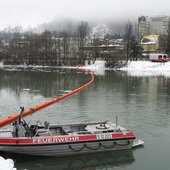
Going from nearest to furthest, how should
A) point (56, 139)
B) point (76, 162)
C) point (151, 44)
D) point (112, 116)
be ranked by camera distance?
point (56, 139), point (76, 162), point (112, 116), point (151, 44)

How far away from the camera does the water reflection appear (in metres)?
15.7

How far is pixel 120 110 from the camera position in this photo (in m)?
28.4

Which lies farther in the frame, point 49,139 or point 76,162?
point 76,162

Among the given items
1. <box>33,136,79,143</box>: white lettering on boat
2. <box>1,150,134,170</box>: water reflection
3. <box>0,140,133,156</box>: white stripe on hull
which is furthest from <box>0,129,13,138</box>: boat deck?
<box>33,136,79,143</box>: white lettering on boat

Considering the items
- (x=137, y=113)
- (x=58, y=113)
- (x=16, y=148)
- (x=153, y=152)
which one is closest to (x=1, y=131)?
(x=16, y=148)

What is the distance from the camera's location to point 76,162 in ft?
53.2

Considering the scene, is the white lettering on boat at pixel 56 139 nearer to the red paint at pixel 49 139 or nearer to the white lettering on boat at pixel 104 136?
the red paint at pixel 49 139

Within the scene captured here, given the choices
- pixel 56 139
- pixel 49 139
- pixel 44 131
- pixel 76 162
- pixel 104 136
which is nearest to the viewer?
pixel 49 139

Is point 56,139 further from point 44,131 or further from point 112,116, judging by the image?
point 112,116

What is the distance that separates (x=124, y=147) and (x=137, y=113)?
10009mm

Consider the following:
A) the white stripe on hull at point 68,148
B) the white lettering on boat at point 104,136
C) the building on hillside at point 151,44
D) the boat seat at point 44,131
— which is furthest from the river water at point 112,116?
the building on hillside at point 151,44

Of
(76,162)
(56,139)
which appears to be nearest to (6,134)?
(56,139)

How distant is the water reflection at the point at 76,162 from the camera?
51.4 feet

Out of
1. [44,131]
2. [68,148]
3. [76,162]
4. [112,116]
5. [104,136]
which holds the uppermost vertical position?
[44,131]
